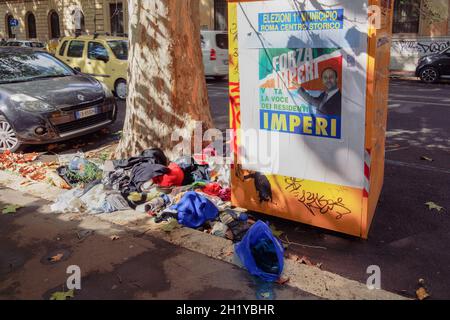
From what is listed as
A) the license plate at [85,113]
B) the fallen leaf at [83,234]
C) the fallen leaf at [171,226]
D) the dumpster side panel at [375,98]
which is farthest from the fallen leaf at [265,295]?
the license plate at [85,113]

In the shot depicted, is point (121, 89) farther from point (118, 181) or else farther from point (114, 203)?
point (114, 203)

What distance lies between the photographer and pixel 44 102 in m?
7.17

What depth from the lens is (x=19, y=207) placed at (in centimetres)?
495

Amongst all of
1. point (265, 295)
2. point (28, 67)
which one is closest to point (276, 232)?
point (265, 295)

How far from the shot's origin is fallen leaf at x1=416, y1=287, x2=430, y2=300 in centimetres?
322

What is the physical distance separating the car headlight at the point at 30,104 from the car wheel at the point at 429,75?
45.3ft

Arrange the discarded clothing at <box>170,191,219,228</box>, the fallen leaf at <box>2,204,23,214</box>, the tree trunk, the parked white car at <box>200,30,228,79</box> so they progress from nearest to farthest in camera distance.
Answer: the discarded clothing at <box>170,191,219,228</box> → the fallen leaf at <box>2,204,23,214</box> → the tree trunk → the parked white car at <box>200,30,228,79</box>

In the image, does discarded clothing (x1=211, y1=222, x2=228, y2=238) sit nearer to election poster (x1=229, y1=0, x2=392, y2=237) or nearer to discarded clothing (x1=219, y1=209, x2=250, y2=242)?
discarded clothing (x1=219, y1=209, x2=250, y2=242)

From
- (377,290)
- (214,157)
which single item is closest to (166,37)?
(214,157)

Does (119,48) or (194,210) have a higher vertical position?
(119,48)

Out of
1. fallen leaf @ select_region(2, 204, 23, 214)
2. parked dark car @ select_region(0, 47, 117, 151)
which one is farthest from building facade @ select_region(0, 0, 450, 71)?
fallen leaf @ select_region(2, 204, 23, 214)

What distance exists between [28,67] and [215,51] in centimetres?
984

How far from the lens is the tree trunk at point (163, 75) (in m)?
5.92

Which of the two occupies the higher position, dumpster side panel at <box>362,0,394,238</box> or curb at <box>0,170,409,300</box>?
dumpster side panel at <box>362,0,394,238</box>
